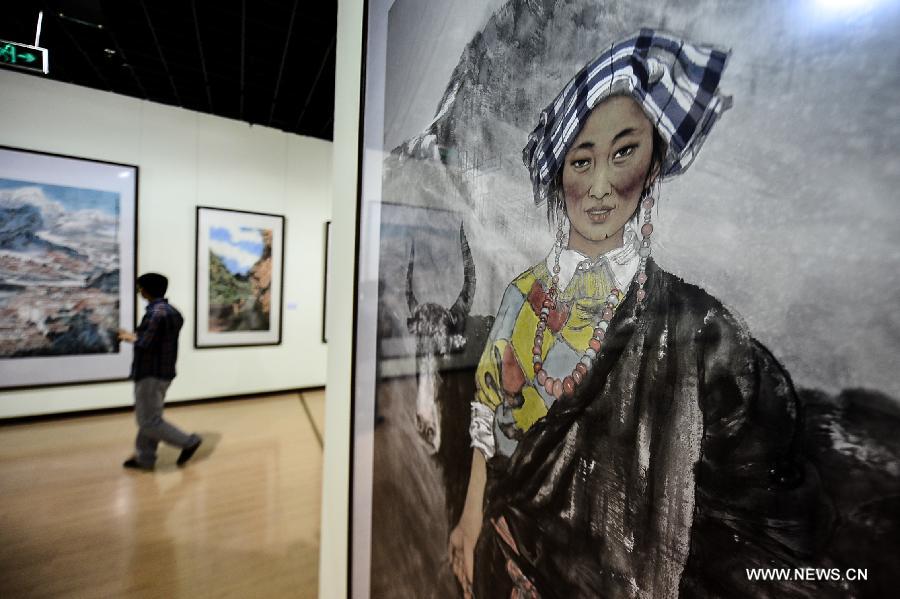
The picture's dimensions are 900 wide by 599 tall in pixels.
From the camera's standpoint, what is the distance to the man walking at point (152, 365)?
121 inches

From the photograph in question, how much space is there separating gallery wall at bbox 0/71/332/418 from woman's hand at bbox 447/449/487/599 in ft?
15.8

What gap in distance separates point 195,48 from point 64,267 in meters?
2.33

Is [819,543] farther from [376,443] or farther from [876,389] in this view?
[376,443]

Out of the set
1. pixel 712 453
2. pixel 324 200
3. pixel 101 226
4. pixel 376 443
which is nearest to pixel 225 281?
pixel 101 226

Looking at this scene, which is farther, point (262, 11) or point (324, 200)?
point (324, 200)

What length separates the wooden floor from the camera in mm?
2057

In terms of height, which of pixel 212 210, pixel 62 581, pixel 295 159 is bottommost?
pixel 62 581

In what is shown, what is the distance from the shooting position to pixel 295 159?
5.13 metres

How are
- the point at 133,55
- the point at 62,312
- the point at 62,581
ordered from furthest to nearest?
the point at 62,312 < the point at 133,55 < the point at 62,581

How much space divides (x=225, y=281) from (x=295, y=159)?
1.69m

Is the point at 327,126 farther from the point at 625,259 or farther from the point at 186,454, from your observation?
the point at 625,259

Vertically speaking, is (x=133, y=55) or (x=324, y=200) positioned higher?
(x=133, y=55)

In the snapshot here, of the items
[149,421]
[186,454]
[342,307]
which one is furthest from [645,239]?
[186,454]

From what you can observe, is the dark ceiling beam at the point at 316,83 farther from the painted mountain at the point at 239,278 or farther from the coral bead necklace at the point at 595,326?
the coral bead necklace at the point at 595,326
